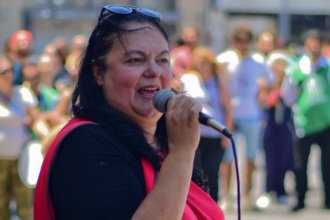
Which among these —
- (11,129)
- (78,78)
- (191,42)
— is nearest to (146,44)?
(78,78)

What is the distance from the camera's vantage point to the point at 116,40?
3.06 m

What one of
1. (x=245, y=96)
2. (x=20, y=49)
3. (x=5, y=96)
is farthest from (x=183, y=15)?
(x=5, y=96)

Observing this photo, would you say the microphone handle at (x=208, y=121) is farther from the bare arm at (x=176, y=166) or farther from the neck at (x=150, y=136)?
the neck at (x=150, y=136)

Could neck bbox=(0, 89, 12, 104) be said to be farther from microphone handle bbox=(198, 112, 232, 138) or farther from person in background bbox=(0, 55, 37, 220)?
microphone handle bbox=(198, 112, 232, 138)

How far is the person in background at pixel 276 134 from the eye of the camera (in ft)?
38.3

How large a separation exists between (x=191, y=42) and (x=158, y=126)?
10.0 metres

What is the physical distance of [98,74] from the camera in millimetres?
3135

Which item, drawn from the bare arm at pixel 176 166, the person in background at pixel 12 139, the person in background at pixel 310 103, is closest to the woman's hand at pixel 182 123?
the bare arm at pixel 176 166

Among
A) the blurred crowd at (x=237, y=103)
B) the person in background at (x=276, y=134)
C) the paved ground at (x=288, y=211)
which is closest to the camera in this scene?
the blurred crowd at (x=237, y=103)

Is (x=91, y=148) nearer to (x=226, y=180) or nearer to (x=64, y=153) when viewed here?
(x=64, y=153)

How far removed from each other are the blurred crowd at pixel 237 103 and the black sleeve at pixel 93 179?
20.2 ft

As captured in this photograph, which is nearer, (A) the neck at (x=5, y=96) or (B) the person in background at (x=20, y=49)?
(A) the neck at (x=5, y=96)

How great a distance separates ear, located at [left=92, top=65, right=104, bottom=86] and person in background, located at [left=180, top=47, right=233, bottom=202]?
644cm

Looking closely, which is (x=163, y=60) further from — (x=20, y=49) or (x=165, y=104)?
(x=20, y=49)
